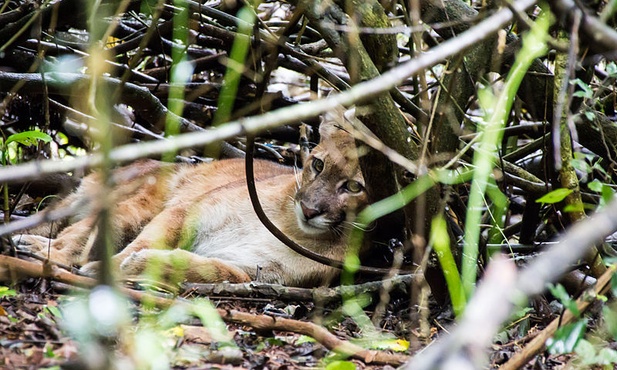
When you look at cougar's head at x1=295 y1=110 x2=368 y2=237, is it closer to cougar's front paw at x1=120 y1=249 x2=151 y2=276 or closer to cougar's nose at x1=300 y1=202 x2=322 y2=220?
cougar's nose at x1=300 y1=202 x2=322 y2=220

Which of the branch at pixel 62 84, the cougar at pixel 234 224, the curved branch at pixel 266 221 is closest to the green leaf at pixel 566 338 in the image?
the curved branch at pixel 266 221

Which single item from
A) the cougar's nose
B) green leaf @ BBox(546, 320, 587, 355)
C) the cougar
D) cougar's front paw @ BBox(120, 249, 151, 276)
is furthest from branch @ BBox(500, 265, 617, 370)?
cougar's front paw @ BBox(120, 249, 151, 276)

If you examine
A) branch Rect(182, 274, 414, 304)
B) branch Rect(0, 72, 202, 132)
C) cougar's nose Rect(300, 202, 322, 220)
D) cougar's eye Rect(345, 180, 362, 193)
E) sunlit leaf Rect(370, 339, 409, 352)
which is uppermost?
branch Rect(0, 72, 202, 132)

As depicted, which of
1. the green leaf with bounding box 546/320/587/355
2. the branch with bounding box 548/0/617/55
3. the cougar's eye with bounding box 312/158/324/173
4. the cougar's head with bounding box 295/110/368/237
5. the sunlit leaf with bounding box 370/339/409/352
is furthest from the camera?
the cougar's eye with bounding box 312/158/324/173

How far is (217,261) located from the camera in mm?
3744

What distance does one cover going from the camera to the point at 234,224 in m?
4.30

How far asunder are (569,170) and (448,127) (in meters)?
0.49

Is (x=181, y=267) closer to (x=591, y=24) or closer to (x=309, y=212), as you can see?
(x=309, y=212)

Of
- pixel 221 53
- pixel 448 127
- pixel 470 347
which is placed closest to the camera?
pixel 470 347

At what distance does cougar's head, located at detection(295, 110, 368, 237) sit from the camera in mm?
3832

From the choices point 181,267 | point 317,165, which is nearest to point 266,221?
point 181,267

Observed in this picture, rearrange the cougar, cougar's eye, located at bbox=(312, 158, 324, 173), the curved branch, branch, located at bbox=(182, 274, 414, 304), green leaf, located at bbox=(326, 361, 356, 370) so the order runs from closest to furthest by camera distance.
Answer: green leaf, located at bbox=(326, 361, 356, 370)
the curved branch
branch, located at bbox=(182, 274, 414, 304)
the cougar
cougar's eye, located at bbox=(312, 158, 324, 173)

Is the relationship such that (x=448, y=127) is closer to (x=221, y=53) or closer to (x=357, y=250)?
(x=357, y=250)

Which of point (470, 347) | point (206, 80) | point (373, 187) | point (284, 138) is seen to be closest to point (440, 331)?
point (373, 187)
